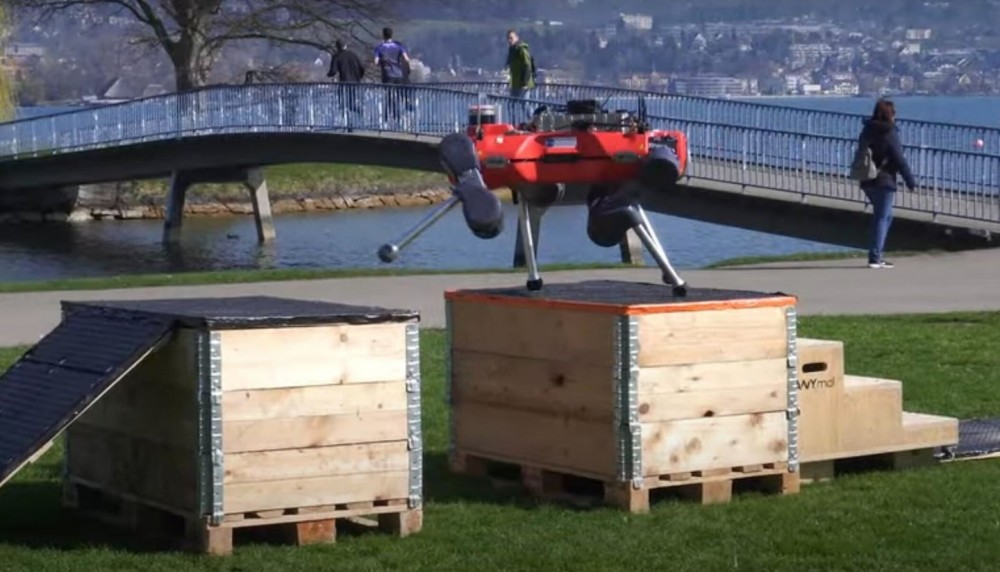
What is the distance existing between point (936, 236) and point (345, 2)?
38.0m

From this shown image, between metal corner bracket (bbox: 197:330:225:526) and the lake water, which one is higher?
metal corner bracket (bbox: 197:330:225:526)

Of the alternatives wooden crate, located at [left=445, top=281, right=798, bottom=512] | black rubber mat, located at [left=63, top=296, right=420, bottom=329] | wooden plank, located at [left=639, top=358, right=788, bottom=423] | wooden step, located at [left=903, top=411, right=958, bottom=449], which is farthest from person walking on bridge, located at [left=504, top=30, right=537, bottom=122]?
black rubber mat, located at [left=63, top=296, right=420, bottom=329]

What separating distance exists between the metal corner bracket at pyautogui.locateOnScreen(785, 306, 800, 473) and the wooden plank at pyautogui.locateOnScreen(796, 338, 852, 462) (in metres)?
0.32

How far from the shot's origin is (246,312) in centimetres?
1009

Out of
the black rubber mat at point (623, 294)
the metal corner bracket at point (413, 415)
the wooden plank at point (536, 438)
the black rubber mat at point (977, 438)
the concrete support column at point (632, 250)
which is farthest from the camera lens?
the concrete support column at point (632, 250)

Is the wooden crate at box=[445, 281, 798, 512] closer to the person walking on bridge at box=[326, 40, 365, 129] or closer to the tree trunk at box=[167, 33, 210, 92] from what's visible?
the person walking on bridge at box=[326, 40, 365, 129]

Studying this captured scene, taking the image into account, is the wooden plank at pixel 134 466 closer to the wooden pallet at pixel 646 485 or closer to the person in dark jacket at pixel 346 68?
the wooden pallet at pixel 646 485

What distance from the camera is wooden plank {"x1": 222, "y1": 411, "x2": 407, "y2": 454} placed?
9.73 meters

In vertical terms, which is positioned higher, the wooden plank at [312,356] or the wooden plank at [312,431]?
the wooden plank at [312,356]

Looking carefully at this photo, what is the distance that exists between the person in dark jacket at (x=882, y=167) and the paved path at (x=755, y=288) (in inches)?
16.0

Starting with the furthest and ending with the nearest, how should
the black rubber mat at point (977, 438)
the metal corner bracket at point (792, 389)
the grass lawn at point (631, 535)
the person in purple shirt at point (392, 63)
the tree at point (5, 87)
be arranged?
the person in purple shirt at point (392, 63)
the tree at point (5, 87)
the black rubber mat at point (977, 438)
the metal corner bracket at point (792, 389)
the grass lawn at point (631, 535)

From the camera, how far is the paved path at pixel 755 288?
21844 mm

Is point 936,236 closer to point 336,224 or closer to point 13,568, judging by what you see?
point 13,568

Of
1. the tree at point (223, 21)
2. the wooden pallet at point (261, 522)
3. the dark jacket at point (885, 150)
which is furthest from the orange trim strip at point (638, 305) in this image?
the tree at point (223, 21)
